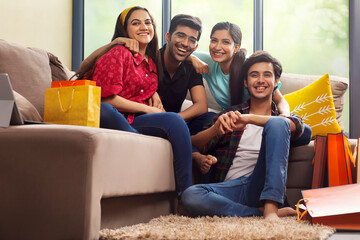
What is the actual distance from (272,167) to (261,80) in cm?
55

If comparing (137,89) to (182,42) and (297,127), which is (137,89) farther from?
(297,127)

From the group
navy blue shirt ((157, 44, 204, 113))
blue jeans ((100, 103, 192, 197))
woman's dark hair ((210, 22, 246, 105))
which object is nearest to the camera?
blue jeans ((100, 103, 192, 197))

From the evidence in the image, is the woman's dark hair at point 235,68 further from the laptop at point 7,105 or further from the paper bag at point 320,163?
the laptop at point 7,105

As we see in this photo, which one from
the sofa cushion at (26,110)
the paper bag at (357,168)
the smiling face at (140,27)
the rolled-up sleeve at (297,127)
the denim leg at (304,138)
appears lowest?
the paper bag at (357,168)

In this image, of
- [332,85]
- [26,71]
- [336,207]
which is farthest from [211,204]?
[332,85]

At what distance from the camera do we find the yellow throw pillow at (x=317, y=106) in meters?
2.46

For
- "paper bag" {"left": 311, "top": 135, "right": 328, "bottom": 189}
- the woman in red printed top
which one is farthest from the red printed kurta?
"paper bag" {"left": 311, "top": 135, "right": 328, "bottom": 189}

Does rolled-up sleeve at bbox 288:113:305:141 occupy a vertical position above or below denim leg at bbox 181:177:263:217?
above

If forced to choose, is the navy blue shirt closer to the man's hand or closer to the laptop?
the man's hand

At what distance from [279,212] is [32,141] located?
94 cm

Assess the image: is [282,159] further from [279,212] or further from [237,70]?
[237,70]

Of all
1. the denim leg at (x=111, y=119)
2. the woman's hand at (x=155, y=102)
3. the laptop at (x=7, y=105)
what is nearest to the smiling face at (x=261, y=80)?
the woman's hand at (x=155, y=102)

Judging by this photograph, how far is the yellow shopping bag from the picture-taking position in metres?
1.50

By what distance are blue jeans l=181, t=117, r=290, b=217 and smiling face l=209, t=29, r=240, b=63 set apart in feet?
2.17
